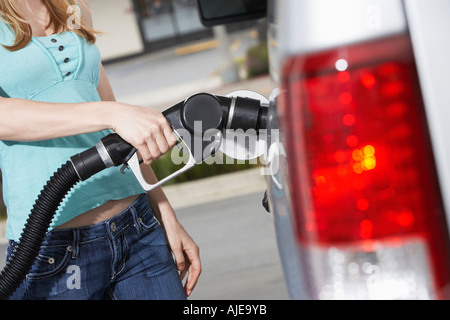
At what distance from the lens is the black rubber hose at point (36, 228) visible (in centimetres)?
154

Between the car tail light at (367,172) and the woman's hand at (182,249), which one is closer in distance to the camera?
the car tail light at (367,172)

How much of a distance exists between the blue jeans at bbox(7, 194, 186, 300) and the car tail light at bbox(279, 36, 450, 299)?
856mm

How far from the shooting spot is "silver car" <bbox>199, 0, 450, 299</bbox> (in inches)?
38.0

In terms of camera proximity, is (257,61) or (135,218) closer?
(135,218)

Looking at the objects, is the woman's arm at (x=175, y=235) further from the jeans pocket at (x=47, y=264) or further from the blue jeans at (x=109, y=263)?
the jeans pocket at (x=47, y=264)

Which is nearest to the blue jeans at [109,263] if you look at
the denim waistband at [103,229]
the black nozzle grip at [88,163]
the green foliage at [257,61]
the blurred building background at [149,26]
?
the denim waistband at [103,229]

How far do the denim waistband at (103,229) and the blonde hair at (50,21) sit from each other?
1.56ft

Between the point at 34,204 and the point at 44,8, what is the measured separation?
570 mm

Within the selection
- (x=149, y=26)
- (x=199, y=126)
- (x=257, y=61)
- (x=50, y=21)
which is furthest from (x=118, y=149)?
(x=149, y=26)

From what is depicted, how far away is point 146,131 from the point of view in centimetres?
142

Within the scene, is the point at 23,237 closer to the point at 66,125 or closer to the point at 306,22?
the point at 66,125

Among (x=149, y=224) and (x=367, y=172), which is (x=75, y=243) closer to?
(x=149, y=224)

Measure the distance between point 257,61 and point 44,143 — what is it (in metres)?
14.8
